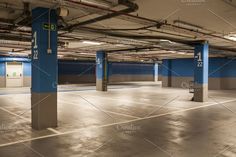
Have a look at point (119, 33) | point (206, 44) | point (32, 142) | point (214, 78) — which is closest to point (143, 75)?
point (214, 78)

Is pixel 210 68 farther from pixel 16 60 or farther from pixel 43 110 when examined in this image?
pixel 43 110

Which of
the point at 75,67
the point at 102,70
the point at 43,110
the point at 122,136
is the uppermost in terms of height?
the point at 75,67

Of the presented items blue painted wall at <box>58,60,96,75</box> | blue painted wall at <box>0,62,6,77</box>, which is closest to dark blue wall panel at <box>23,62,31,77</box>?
blue painted wall at <box>0,62,6,77</box>

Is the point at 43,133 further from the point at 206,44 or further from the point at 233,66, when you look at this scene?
the point at 233,66

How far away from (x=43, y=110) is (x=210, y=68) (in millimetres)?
16365

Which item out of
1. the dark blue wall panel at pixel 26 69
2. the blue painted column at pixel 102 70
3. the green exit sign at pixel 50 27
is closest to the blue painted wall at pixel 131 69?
the dark blue wall panel at pixel 26 69

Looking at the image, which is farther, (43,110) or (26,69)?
(26,69)

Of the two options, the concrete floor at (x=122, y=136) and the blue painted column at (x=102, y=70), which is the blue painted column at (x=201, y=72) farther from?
the blue painted column at (x=102, y=70)

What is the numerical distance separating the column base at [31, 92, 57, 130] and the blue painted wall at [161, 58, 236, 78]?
52.4 feet

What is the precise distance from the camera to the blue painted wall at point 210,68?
18.6 meters

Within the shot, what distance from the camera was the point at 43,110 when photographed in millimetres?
5441

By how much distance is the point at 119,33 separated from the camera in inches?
334

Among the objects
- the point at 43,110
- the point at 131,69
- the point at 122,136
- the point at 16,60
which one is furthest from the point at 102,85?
the point at 131,69

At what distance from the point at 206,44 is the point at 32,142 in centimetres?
867
